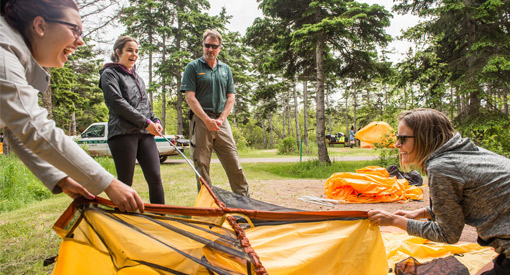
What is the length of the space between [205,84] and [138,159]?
1139 mm

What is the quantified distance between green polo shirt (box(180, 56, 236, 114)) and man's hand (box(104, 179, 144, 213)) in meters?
2.19

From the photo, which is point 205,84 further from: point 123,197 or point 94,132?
point 94,132

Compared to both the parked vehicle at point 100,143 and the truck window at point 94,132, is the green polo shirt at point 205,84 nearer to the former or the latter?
the parked vehicle at point 100,143

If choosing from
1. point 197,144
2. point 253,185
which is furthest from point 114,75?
point 253,185

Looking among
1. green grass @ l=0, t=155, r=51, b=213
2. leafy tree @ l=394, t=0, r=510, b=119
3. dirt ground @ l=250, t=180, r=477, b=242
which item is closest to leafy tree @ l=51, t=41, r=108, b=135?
green grass @ l=0, t=155, r=51, b=213

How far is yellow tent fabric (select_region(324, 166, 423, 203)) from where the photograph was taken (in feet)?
16.7

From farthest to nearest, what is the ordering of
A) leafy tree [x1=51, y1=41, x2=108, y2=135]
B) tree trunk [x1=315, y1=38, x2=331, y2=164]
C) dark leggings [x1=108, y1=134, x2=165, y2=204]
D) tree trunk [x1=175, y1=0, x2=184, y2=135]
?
tree trunk [x1=175, y1=0, x2=184, y2=135], leafy tree [x1=51, y1=41, x2=108, y2=135], tree trunk [x1=315, y1=38, x2=331, y2=164], dark leggings [x1=108, y1=134, x2=165, y2=204]

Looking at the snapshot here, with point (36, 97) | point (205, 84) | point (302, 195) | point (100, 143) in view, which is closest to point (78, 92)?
point (100, 143)

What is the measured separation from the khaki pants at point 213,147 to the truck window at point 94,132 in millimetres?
9840

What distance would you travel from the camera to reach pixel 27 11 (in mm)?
1095

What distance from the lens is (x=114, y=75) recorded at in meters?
2.68

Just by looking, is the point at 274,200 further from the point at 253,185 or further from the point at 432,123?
the point at 432,123

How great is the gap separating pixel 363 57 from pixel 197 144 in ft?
27.5

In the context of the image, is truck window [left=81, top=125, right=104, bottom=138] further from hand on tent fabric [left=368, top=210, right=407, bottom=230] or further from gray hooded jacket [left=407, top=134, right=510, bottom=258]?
gray hooded jacket [left=407, top=134, right=510, bottom=258]
